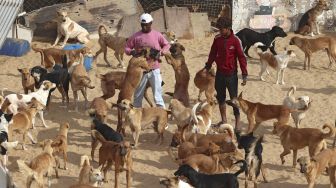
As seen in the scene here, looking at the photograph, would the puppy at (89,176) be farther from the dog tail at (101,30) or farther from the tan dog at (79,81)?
the dog tail at (101,30)

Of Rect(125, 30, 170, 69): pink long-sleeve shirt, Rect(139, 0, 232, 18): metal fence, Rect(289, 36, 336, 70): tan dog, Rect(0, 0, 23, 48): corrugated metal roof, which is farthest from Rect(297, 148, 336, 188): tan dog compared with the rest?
Rect(139, 0, 232, 18): metal fence

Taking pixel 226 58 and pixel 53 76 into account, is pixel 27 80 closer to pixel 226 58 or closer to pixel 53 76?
pixel 53 76

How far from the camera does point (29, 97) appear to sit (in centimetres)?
1241

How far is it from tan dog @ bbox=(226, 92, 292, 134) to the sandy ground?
47 cm

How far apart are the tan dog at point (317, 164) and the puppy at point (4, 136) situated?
4271 mm

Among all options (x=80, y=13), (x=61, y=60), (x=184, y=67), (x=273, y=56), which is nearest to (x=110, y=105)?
(x=184, y=67)

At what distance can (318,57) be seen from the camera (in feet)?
55.7

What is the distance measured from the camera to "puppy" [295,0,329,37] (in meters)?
18.4

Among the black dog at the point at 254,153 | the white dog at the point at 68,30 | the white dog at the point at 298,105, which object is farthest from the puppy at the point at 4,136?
the white dog at the point at 68,30

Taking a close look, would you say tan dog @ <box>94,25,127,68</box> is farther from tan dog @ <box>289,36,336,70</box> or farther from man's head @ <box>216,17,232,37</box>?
man's head @ <box>216,17,232,37</box>

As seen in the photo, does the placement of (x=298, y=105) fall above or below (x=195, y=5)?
below

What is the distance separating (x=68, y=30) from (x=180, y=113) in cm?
681

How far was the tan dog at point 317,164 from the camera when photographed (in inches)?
375

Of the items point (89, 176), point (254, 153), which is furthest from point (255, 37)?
point (89, 176)
